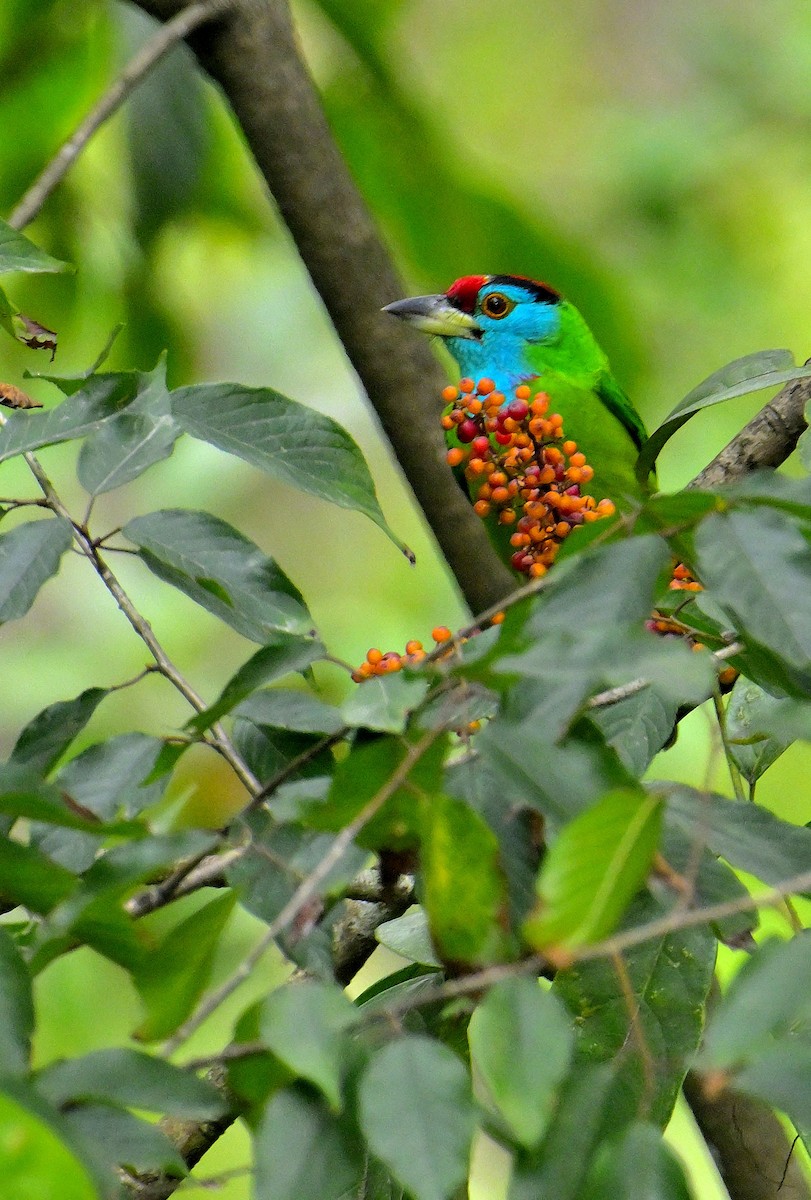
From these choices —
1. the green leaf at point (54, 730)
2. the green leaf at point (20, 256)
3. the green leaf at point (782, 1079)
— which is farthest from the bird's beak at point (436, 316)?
the green leaf at point (782, 1079)

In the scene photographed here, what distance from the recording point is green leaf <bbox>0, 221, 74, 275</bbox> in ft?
4.08

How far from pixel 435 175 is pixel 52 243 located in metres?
0.73

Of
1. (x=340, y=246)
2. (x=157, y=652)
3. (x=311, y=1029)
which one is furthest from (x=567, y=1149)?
(x=340, y=246)

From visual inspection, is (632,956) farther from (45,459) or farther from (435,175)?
(45,459)

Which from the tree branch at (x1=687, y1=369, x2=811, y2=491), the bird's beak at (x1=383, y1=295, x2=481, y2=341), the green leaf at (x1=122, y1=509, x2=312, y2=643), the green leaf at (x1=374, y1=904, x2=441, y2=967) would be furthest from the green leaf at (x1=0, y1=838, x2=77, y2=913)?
the bird's beak at (x1=383, y1=295, x2=481, y2=341)

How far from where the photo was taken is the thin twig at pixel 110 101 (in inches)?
61.7

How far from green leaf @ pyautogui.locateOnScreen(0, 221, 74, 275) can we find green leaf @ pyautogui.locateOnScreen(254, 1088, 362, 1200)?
2.74 feet

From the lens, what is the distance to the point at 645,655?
67 cm

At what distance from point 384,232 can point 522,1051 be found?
230 cm

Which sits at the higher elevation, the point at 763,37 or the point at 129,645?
the point at 763,37

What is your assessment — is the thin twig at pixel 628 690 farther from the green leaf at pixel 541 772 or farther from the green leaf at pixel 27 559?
the green leaf at pixel 27 559

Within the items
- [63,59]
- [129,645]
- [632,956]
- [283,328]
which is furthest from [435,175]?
[632,956]

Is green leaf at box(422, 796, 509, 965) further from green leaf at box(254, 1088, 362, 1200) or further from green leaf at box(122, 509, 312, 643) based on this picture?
green leaf at box(122, 509, 312, 643)

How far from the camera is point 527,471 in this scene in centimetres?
147
